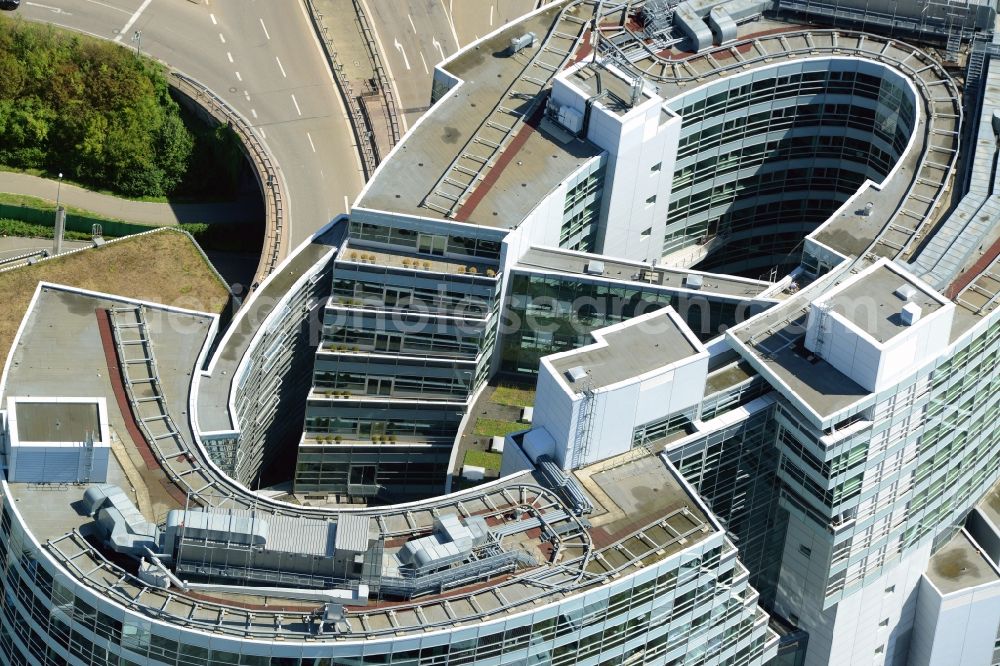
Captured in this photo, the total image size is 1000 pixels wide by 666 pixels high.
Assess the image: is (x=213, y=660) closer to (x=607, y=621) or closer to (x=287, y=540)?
(x=287, y=540)

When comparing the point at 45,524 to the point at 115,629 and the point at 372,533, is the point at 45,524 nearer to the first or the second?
the point at 115,629

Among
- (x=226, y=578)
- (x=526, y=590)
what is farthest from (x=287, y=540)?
(x=526, y=590)

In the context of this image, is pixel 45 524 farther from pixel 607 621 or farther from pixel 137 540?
pixel 607 621

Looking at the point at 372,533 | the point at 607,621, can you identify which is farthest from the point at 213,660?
the point at 607,621

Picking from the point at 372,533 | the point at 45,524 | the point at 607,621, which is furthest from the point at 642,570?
the point at 45,524

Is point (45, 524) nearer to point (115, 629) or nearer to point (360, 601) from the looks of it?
point (115, 629)

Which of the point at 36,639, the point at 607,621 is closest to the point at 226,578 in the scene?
the point at 36,639
